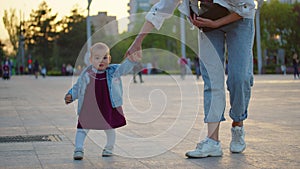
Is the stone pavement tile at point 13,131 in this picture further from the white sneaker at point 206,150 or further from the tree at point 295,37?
the tree at point 295,37

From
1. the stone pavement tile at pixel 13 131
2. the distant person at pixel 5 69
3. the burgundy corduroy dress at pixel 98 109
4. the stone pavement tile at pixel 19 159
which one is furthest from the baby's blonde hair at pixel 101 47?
the distant person at pixel 5 69

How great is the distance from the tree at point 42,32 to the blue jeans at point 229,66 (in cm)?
11145

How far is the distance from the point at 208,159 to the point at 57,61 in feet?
351

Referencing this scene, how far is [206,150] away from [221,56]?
2.77 ft

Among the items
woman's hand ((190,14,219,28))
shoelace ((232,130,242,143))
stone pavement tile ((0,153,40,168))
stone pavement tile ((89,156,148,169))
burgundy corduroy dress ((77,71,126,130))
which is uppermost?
woman's hand ((190,14,219,28))

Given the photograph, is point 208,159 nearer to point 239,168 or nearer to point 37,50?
point 239,168

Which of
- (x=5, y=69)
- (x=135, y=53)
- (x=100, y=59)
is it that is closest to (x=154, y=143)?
(x=100, y=59)

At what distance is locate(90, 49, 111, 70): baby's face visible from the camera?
6184 mm

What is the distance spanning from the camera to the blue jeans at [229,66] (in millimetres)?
5863

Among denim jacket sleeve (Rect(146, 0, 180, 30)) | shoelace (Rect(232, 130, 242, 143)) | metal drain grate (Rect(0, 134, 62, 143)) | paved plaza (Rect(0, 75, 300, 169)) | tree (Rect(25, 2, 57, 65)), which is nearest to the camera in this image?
paved plaza (Rect(0, 75, 300, 169))

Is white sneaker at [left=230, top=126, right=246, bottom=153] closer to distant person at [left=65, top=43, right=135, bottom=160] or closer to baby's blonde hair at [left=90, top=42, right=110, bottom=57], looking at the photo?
distant person at [left=65, top=43, right=135, bottom=160]

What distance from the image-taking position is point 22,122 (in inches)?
412

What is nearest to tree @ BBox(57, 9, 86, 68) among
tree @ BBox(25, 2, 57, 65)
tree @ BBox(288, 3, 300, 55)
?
tree @ BBox(25, 2, 57, 65)

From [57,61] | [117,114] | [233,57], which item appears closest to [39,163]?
[117,114]
